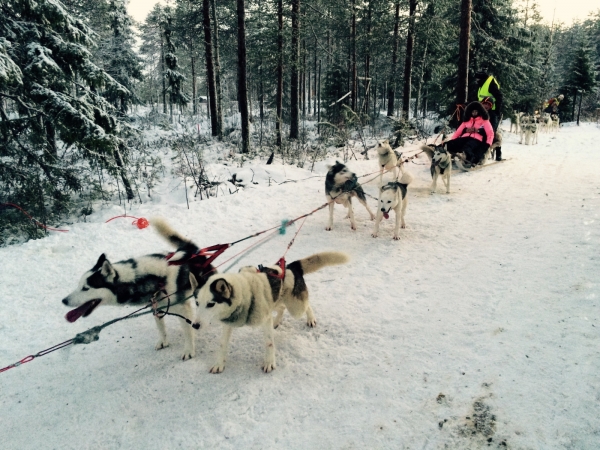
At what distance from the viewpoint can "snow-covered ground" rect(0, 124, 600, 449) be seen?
242 centimetres

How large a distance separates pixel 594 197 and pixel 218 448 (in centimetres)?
748

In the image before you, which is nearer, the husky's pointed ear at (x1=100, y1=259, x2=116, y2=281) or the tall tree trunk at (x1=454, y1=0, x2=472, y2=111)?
the husky's pointed ear at (x1=100, y1=259, x2=116, y2=281)

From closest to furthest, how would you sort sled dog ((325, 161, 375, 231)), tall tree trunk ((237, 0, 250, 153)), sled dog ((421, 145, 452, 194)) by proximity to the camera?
sled dog ((325, 161, 375, 231)) < sled dog ((421, 145, 452, 194)) < tall tree trunk ((237, 0, 250, 153))

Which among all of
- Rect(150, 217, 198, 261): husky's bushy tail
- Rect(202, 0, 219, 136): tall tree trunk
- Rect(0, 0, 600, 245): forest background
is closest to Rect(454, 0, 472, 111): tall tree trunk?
Rect(0, 0, 600, 245): forest background

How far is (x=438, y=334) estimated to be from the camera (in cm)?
332

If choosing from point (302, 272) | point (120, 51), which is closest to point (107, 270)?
point (302, 272)

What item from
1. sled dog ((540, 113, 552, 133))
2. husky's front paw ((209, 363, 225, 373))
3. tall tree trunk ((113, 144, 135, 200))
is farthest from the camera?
sled dog ((540, 113, 552, 133))

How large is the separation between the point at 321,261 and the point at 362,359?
37.4 inches

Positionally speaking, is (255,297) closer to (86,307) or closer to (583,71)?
(86,307)

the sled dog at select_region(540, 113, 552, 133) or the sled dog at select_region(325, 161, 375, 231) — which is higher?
the sled dog at select_region(540, 113, 552, 133)

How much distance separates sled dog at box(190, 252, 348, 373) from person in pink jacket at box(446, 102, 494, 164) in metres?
7.94

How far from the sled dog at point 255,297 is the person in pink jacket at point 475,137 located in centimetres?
794

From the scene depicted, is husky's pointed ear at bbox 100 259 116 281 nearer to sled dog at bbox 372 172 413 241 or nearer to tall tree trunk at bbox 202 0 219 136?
sled dog at bbox 372 172 413 241

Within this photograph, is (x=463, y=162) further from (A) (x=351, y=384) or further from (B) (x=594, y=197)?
(A) (x=351, y=384)
